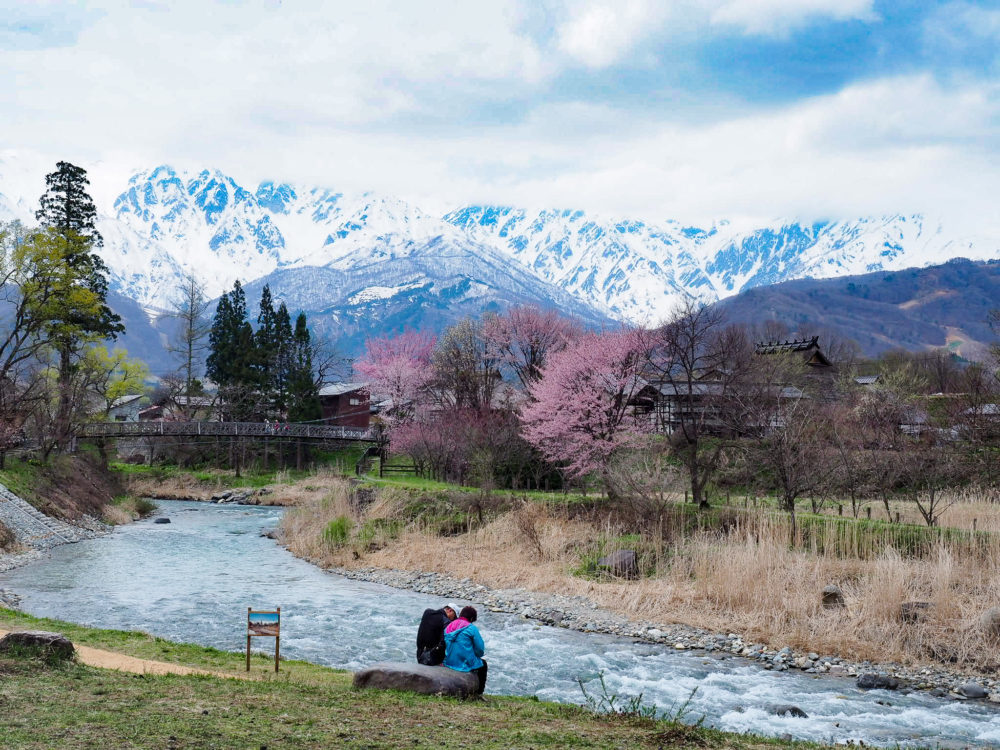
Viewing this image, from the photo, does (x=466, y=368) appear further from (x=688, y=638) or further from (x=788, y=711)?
(x=788, y=711)

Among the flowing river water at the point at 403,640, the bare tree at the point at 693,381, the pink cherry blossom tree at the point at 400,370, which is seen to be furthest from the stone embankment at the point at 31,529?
the pink cherry blossom tree at the point at 400,370

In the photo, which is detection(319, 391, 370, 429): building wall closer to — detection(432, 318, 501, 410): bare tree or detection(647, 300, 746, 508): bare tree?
detection(432, 318, 501, 410): bare tree

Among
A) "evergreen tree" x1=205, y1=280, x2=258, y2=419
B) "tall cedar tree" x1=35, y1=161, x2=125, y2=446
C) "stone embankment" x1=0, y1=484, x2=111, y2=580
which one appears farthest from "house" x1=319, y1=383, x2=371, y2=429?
"stone embankment" x1=0, y1=484, x2=111, y2=580

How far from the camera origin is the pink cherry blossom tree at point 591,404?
3541 centimetres

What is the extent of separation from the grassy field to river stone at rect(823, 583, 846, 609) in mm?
10269

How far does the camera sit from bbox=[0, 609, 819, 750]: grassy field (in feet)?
26.9

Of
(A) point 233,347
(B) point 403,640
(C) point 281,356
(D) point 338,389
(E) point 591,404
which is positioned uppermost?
(A) point 233,347

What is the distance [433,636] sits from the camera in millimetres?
12461

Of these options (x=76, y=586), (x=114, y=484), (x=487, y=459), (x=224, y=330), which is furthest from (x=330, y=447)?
(x=76, y=586)

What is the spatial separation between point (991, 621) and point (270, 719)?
14.5 m

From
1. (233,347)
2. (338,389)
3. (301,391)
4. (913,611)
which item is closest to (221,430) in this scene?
(301,391)

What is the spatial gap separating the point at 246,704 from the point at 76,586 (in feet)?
56.8

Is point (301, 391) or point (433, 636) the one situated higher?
point (301, 391)

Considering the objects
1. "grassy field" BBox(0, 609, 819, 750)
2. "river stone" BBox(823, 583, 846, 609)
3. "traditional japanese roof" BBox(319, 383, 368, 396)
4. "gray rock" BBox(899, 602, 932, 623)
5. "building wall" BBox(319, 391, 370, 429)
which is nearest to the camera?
"grassy field" BBox(0, 609, 819, 750)
